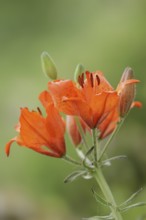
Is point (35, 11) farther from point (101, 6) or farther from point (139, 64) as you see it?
point (139, 64)

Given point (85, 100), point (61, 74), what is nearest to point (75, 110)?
point (85, 100)

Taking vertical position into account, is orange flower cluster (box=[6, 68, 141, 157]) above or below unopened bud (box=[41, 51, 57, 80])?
below

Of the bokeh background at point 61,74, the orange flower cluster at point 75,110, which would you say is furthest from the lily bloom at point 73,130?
the bokeh background at point 61,74

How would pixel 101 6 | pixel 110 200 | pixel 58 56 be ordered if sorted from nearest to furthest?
1. pixel 110 200
2. pixel 58 56
3. pixel 101 6

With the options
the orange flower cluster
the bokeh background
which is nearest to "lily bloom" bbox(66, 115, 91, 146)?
the orange flower cluster

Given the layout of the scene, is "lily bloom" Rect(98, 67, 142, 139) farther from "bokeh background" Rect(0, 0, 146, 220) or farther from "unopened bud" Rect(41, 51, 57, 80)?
"bokeh background" Rect(0, 0, 146, 220)

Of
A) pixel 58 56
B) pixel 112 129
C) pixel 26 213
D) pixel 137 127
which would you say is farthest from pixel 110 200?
pixel 58 56

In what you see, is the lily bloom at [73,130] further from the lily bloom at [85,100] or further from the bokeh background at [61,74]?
the bokeh background at [61,74]
